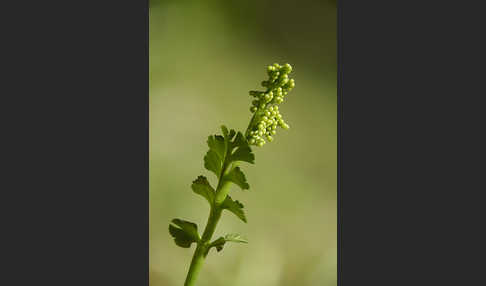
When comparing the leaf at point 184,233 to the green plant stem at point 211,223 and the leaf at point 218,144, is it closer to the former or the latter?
the green plant stem at point 211,223

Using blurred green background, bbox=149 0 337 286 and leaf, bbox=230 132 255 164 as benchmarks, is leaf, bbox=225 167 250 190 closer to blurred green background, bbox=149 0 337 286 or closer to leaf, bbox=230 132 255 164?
leaf, bbox=230 132 255 164

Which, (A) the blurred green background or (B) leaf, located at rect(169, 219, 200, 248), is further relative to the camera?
(A) the blurred green background

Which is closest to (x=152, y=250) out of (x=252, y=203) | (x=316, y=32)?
(x=252, y=203)

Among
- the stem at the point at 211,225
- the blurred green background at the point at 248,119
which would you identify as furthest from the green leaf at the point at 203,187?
the blurred green background at the point at 248,119

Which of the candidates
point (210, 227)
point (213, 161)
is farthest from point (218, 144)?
point (210, 227)

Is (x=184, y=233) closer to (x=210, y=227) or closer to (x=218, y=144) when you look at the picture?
(x=210, y=227)

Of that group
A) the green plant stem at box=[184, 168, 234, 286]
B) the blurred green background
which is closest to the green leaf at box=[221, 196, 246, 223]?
the green plant stem at box=[184, 168, 234, 286]
